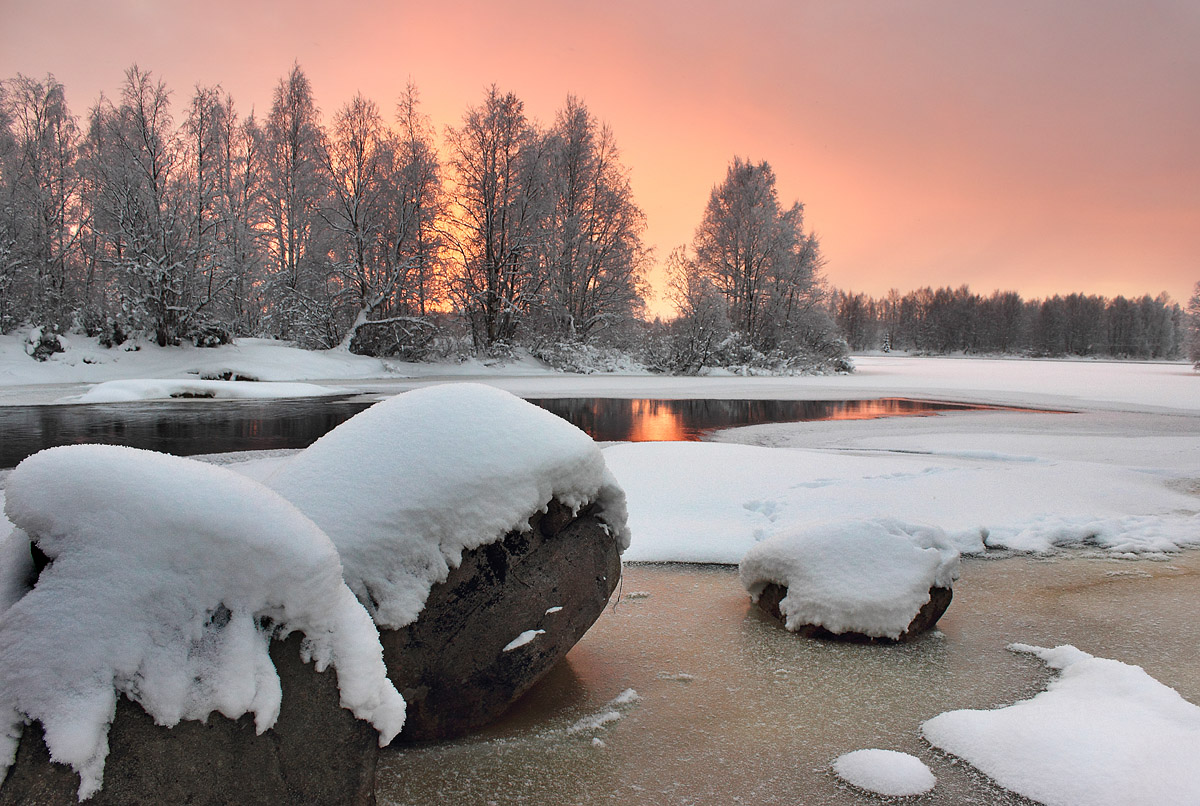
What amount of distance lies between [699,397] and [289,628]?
17.6 m

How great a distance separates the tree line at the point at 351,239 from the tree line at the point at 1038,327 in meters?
62.5

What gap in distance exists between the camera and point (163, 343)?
22859mm

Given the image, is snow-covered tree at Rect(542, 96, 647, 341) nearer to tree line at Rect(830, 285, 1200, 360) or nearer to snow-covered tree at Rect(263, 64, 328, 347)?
snow-covered tree at Rect(263, 64, 328, 347)

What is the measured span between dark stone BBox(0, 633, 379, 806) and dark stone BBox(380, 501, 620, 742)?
2.02ft

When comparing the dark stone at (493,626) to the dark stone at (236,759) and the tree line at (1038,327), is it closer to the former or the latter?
the dark stone at (236,759)

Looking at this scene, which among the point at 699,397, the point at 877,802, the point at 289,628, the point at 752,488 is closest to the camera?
the point at 289,628

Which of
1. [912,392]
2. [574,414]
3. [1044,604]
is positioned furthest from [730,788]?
[912,392]

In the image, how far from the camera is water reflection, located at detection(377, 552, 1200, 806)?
2.29 metres

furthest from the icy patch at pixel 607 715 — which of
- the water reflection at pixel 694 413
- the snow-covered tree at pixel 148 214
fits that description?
the snow-covered tree at pixel 148 214

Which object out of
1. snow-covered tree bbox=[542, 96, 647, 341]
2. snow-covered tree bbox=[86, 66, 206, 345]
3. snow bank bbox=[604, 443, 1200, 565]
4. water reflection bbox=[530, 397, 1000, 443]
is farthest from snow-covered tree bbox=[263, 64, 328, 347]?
snow bank bbox=[604, 443, 1200, 565]

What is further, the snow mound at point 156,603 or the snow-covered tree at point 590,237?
the snow-covered tree at point 590,237

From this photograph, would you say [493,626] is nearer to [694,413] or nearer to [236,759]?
[236,759]

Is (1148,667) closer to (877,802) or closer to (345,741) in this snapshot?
(877,802)

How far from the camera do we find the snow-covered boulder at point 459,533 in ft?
7.90
